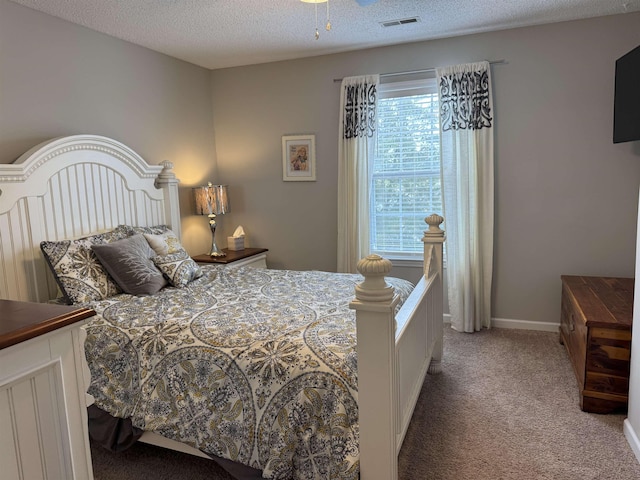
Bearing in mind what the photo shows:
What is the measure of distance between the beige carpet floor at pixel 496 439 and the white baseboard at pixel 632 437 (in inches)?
1.1

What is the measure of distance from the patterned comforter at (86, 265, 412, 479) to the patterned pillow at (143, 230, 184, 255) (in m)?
0.64

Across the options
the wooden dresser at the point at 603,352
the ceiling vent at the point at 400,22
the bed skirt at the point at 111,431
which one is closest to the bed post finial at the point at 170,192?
the bed skirt at the point at 111,431

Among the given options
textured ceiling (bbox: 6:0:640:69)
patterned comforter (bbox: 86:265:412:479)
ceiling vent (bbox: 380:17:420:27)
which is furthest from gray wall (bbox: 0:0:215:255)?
ceiling vent (bbox: 380:17:420:27)

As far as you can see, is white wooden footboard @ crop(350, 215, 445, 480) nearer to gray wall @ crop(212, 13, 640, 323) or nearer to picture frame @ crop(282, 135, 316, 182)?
gray wall @ crop(212, 13, 640, 323)

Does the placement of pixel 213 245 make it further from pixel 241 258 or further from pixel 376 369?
pixel 376 369

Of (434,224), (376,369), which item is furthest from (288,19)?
(376,369)

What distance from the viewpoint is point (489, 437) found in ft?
7.73

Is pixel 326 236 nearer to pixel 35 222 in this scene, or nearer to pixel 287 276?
pixel 287 276

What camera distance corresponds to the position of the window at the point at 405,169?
3.97 m

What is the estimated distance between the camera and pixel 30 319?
116cm

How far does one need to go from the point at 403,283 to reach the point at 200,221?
2.33 meters

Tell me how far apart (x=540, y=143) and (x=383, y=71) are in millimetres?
1451

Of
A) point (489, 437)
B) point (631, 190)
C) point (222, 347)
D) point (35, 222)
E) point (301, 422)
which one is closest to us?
point (301, 422)

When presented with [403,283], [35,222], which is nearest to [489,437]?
[403,283]
